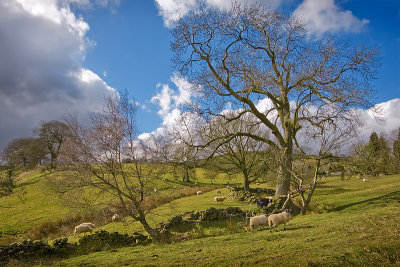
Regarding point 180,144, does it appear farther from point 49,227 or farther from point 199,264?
point 49,227

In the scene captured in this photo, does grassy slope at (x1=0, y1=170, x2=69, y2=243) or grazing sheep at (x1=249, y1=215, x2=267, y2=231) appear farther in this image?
grassy slope at (x1=0, y1=170, x2=69, y2=243)

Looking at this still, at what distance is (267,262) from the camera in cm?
666

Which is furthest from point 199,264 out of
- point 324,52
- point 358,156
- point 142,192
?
point 358,156

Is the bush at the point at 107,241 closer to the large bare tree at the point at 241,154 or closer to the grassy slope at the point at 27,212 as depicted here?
the grassy slope at the point at 27,212

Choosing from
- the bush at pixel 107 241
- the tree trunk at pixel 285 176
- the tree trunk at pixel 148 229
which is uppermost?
the tree trunk at pixel 285 176

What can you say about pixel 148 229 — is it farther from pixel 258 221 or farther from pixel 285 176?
pixel 285 176

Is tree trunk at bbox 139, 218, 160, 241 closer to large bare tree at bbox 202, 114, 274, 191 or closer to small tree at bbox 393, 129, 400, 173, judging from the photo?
large bare tree at bbox 202, 114, 274, 191

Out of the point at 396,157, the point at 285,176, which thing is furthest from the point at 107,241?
the point at 396,157

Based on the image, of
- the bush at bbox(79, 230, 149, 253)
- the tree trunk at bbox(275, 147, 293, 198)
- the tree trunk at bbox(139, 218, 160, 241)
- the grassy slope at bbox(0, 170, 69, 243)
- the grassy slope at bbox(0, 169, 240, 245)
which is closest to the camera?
the tree trunk at bbox(139, 218, 160, 241)

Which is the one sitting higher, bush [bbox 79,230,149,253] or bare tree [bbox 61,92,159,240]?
bare tree [bbox 61,92,159,240]

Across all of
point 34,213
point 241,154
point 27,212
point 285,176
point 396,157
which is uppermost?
point 241,154

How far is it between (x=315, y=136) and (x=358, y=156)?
4.90m

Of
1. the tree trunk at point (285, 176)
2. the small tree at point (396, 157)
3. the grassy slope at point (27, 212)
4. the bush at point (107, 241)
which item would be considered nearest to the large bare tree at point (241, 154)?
the tree trunk at point (285, 176)

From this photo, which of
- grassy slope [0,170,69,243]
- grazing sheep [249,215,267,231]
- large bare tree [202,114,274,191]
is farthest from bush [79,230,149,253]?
large bare tree [202,114,274,191]
